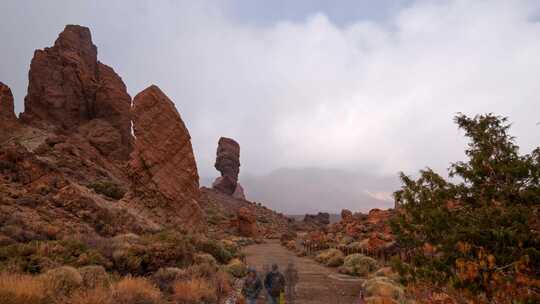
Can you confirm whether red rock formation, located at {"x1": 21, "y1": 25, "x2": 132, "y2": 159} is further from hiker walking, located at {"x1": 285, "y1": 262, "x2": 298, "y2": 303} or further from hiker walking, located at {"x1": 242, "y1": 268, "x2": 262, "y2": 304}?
hiker walking, located at {"x1": 242, "y1": 268, "x2": 262, "y2": 304}

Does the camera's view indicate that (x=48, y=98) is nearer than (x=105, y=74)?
Yes

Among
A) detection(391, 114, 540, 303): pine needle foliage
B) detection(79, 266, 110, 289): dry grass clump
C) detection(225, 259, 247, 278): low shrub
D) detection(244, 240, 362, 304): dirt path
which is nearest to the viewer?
detection(391, 114, 540, 303): pine needle foliage

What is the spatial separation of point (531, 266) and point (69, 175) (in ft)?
105

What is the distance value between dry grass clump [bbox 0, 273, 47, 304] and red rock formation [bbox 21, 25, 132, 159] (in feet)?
138

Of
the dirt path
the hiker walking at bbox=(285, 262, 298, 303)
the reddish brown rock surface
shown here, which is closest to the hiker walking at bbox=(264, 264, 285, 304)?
the hiker walking at bbox=(285, 262, 298, 303)

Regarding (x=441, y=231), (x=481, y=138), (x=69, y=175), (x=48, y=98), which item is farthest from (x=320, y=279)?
(x=48, y=98)

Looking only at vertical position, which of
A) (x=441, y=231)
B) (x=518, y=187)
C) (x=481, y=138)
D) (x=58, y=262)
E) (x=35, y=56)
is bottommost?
(x=58, y=262)

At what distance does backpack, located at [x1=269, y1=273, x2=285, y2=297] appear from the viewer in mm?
7409

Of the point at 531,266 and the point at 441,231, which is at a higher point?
the point at 441,231

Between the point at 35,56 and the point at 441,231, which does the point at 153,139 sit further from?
the point at 35,56

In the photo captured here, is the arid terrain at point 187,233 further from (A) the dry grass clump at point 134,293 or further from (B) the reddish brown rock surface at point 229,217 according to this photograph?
(B) the reddish brown rock surface at point 229,217

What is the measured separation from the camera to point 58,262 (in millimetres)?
9766

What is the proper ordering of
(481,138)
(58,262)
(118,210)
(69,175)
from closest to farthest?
1. (481,138)
2. (58,262)
3. (118,210)
4. (69,175)

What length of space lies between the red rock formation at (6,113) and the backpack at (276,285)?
4288 cm
